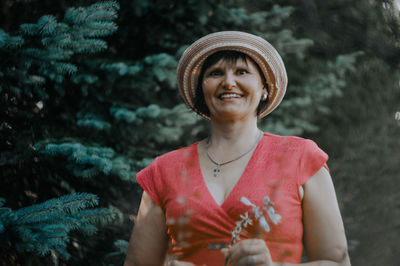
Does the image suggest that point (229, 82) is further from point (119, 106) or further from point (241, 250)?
point (119, 106)

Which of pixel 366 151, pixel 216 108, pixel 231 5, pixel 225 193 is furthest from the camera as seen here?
pixel 366 151

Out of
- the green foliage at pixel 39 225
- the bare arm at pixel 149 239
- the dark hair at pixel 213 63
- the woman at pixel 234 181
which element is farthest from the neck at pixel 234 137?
the green foliage at pixel 39 225

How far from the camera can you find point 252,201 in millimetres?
1402

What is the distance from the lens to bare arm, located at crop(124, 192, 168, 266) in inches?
63.5

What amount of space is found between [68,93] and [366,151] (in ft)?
12.1

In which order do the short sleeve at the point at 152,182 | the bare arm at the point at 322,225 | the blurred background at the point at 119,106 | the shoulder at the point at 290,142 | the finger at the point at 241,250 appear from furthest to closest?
1. the blurred background at the point at 119,106
2. the short sleeve at the point at 152,182
3. the shoulder at the point at 290,142
4. the bare arm at the point at 322,225
5. the finger at the point at 241,250

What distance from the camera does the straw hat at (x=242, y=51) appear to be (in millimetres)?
1604

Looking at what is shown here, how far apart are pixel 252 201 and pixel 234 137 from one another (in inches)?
14.1

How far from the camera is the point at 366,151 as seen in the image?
468cm

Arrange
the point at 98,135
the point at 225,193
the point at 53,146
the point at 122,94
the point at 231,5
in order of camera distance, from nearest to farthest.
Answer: the point at 225,193 → the point at 53,146 → the point at 98,135 → the point at 122,94 → the point at 231,5

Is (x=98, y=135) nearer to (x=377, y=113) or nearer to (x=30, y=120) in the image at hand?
(x=30, y=120)

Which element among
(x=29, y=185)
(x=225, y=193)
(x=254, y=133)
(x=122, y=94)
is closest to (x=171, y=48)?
(x=122, y=94)

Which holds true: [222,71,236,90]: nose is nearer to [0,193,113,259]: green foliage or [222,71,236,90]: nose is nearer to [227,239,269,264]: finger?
[227,239,269,264]: finger

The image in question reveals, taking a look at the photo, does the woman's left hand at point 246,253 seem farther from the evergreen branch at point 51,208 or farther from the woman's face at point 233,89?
the evergreen branch at point 51,208
